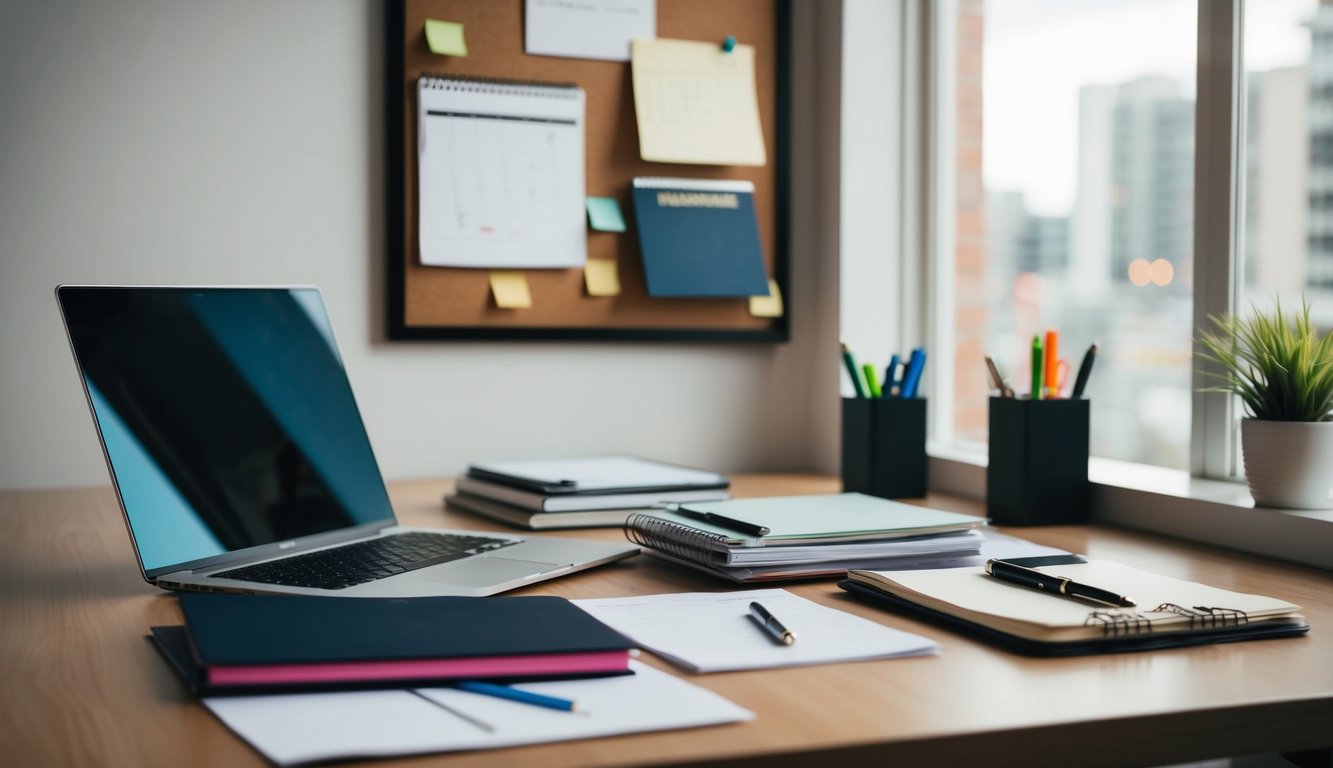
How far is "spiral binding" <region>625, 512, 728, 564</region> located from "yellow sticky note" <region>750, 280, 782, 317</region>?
2.27 ft

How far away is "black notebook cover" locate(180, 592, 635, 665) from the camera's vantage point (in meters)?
0.66

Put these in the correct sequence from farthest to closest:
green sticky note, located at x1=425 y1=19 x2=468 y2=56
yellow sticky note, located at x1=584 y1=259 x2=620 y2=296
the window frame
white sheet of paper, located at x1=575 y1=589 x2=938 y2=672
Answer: yellow sticky note, located at x1=584 y1=259 x2=620 y2=296 < green sticky note, located at x1=425 y1=19 x2=468 y2=56 < the window frame < white sheet of paper, located at x1=575 y1=589 x2=938 y2=672

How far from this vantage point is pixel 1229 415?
1.25m

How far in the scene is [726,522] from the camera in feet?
3.37

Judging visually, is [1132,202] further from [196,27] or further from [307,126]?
[196,27]

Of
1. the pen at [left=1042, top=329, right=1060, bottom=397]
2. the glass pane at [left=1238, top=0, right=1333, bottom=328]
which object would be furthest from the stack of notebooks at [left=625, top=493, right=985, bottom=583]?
the glass pane at [left=1238, top=0, right=1333, bottom=328]

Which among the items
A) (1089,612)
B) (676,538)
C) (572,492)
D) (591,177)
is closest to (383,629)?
(676,538)

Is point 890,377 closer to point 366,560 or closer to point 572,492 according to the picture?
point 572,492

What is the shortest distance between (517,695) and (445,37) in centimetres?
116

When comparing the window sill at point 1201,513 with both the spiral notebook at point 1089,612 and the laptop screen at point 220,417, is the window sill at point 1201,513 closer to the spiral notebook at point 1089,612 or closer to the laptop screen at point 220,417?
the spiral notebook at point 1089,612

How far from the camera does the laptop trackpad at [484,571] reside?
0.94m

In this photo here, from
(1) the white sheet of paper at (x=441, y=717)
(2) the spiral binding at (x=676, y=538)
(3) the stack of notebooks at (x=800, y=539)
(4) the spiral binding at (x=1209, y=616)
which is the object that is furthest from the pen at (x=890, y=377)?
(1) the white sheet of paper at (x=441, y=717)

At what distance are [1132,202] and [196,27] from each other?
1.23 m

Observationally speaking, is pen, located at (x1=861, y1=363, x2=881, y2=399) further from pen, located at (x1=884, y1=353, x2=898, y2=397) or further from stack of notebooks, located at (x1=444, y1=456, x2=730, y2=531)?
stack of notebooks, located at (x1=444, y1=456, x2=730, y2=531)
